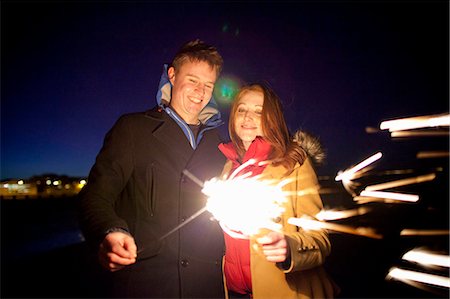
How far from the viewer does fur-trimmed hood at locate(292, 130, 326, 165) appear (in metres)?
3.21

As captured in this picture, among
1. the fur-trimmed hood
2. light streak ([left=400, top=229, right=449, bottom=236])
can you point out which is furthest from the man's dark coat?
light streak ([left=400, top=229, right=449, bottom=236])

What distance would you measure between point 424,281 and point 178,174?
7.96 metres

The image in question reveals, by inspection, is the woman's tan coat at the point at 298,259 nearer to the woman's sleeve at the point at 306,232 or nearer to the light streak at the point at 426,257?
the woman's sleeve at the point at 306,232

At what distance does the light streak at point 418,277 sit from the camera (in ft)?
23.5

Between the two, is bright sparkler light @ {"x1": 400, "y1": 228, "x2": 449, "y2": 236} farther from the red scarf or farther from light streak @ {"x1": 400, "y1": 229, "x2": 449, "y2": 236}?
the red scarf

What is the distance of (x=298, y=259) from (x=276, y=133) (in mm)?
1287

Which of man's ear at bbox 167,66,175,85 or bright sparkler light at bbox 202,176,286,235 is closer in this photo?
bright sparkler light at bbox 202,176,286,235

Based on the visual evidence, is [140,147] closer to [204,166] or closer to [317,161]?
[204,166]

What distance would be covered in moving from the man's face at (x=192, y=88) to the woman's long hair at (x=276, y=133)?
15.8 inches

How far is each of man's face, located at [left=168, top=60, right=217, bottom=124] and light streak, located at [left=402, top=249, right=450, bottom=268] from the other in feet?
30.5

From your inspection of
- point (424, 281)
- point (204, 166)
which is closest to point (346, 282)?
point (424, 281)

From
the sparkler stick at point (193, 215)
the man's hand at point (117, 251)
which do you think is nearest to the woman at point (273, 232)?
the sparkler stick at point (193, 215)

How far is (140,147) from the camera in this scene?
2855 millimetres

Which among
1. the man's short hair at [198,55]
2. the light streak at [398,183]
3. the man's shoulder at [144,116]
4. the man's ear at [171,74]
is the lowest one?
the light streak at [398,183]
